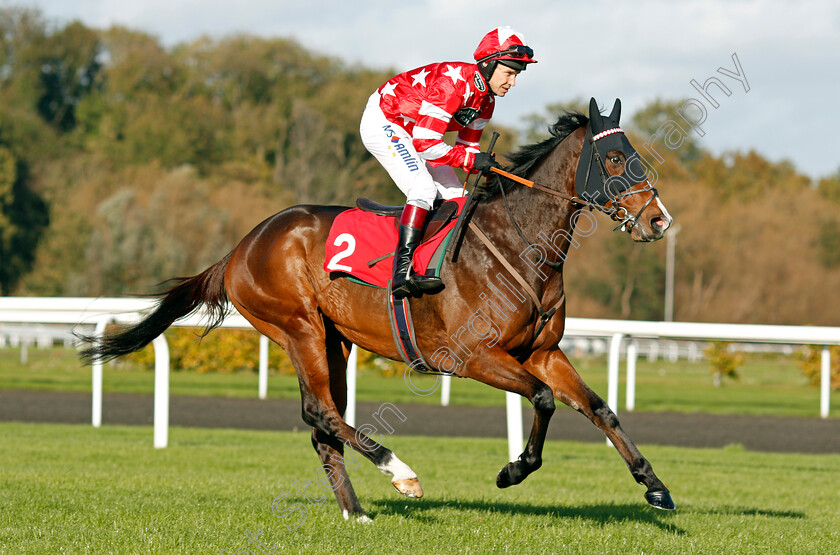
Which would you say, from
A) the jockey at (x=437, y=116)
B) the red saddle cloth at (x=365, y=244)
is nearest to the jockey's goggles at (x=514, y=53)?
the jockey at (x=437, y=116)

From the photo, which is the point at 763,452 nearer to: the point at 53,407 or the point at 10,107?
the point at 53,407

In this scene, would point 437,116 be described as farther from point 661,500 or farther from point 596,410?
point 661,500

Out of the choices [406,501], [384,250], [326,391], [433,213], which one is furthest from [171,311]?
[433,213]

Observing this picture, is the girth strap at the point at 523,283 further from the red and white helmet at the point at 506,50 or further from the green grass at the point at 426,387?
the green grass at the point at 426,387

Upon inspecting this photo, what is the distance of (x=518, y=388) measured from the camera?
4.36 m

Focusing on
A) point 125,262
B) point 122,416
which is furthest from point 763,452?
point 125,262

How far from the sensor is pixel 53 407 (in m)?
11.5

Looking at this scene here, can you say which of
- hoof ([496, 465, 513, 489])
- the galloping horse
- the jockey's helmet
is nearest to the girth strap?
the galloping horse

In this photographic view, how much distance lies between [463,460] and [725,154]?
128 ft

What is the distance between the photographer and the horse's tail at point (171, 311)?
226 inches

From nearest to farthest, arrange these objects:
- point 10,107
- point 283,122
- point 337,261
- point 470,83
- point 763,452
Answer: point 470,83, point 337,261, point 763,452, point 283,122, point 10,107

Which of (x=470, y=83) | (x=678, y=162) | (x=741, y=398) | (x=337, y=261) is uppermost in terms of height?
(x=678, y=162)

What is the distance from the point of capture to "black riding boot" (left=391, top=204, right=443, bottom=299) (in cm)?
459

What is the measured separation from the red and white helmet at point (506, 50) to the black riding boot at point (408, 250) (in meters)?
0.82
